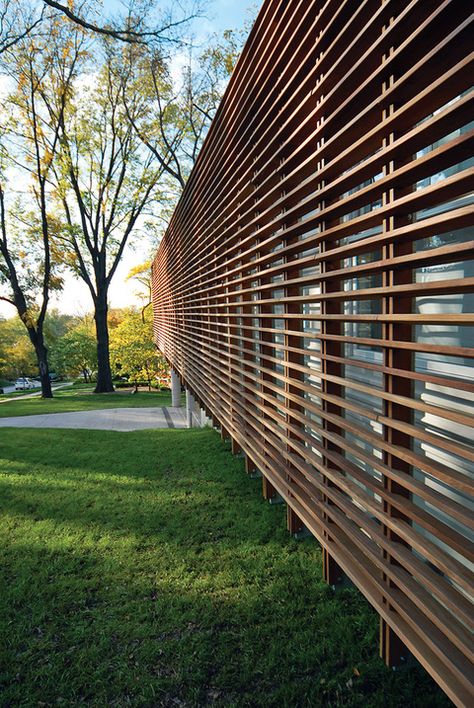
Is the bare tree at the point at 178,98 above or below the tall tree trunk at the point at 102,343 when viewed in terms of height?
above

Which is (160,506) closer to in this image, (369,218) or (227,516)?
(227,516)

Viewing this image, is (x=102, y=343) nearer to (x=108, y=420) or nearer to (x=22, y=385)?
(x=108, y=420)

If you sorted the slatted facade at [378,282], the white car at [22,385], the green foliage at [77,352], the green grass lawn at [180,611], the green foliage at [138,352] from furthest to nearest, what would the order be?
1. the white car at [22,385]
2. the green foliage at [77,352]
3. the green foliage at [138,352]
4. the green grass lawn at [180,611]
5. the slatted facade at [378,282]

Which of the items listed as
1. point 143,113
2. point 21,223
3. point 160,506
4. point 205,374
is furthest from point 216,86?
point 160,506

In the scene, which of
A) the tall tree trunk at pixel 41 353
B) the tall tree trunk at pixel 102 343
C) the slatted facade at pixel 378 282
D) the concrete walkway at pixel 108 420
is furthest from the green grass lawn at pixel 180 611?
the tall tree trunk at pixel 102 343

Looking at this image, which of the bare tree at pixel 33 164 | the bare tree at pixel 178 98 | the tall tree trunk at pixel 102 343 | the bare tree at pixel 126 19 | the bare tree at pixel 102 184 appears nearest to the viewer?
the bare tree at pixel 126 19

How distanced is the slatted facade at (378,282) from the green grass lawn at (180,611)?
0.27m

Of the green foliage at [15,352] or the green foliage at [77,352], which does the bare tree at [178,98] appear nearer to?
the green foliage at [77,352]

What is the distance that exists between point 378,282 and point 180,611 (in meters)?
2.23

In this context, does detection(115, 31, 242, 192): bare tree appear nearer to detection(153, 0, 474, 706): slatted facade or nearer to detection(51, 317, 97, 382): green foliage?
detection(153, 0, 474, 706): slatted facade

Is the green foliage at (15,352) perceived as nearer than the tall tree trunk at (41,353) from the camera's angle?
No

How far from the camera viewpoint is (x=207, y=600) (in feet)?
8.29

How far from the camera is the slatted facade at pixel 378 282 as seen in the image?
119cm

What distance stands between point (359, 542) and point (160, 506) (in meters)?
2.64
